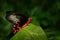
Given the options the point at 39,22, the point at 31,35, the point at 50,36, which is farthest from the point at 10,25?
the point at 39,22

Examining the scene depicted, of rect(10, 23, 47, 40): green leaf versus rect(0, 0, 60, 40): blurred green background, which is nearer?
rect(10, 23, 47, 40): green leaf

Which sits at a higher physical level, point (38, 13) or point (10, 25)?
point (38, 13)

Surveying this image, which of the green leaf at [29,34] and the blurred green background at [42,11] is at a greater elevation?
the blurred green background at [42,11]

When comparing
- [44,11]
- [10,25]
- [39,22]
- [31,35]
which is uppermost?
[44,11]

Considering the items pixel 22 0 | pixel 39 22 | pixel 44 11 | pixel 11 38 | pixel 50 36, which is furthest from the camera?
pixel 22 0

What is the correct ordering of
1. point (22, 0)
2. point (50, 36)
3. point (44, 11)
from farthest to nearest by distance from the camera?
point (22, 0) < point (44, 11) < point (50, 36)

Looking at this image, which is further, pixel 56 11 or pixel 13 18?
pixel 56 11

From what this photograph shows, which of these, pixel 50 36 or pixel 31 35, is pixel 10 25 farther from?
pixel 50 36

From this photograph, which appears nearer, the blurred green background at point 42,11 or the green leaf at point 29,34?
the green leaf at point 29,34

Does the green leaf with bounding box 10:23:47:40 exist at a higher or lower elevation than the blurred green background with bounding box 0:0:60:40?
lower

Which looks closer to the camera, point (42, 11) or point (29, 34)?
point (29, 34)

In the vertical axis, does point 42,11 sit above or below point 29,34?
above
